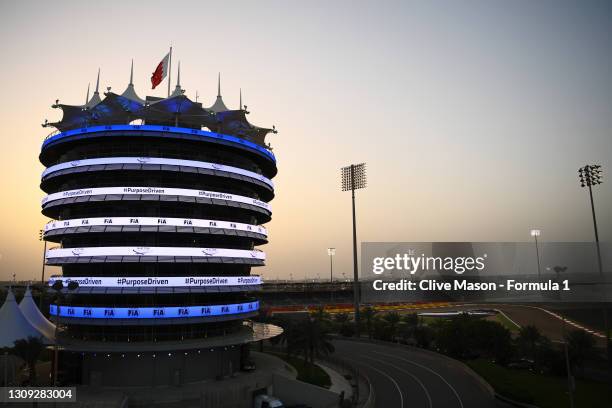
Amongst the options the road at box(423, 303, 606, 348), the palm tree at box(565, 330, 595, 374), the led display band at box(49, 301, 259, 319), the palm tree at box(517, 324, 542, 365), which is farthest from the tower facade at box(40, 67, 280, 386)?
the road at box(423, 303, 606, 348)

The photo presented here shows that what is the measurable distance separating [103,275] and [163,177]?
1406 cm

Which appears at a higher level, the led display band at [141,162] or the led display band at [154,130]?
the led display band at [154,130]

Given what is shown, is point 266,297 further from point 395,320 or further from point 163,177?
point 163,177

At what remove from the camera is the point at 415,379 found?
57.3 meters

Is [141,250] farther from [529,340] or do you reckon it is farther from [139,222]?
[529,340]

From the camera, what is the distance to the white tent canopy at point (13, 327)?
51.4 metres

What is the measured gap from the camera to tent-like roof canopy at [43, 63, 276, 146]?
180 ft

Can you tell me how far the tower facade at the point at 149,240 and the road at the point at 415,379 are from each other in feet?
58.7

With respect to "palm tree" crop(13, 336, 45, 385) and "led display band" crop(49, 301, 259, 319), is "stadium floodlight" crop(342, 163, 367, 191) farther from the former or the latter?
"palm tree" crop(13, 336, 45, 385)

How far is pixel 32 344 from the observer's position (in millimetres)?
45188

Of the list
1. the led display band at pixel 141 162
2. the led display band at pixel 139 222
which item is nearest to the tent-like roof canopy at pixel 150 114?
the led display band at pixel 141 162

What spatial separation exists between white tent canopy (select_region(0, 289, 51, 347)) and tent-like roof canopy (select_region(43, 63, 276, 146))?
25119mm

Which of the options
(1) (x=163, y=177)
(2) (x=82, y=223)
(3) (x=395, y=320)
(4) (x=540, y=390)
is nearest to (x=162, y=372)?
(2) (x=82, y=223)

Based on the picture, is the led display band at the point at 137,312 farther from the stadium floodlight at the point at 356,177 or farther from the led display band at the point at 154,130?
the stadium floodlight at the point at 356,177
